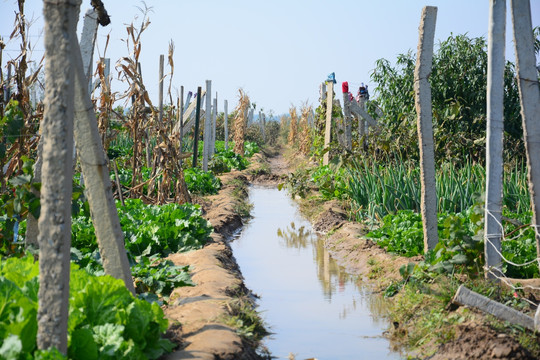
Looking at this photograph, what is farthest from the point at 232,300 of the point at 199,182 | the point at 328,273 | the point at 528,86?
the point at 199,182

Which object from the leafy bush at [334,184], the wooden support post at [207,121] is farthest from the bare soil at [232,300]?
the wooden support post at [207,121]

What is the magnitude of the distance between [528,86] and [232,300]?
2905 mm

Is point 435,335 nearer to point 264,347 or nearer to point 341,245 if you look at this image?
point 264,347

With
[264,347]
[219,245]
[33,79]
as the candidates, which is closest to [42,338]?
[264,347]

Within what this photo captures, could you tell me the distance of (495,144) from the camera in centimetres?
504

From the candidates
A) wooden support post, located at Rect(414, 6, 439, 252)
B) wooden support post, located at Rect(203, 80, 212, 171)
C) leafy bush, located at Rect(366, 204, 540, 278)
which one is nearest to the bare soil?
leafy bush, located at Rect(366, 204, 540, 278)

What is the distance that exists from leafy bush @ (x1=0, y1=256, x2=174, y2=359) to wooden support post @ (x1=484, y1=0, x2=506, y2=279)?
2.80 meters

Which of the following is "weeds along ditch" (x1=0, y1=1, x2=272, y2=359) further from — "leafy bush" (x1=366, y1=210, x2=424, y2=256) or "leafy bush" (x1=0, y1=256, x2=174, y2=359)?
"leafy bush" (x1=366, y1=210, x2=424, y2=256)

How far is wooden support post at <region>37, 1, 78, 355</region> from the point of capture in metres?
2.97

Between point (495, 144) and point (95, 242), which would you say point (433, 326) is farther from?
point (95, 242)

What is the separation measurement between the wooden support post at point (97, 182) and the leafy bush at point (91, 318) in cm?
30

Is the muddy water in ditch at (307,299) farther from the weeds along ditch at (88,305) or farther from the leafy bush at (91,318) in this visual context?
the leafy bush at (91,318)

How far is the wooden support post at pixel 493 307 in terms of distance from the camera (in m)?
4.34

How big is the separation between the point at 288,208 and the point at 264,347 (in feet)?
30.2
